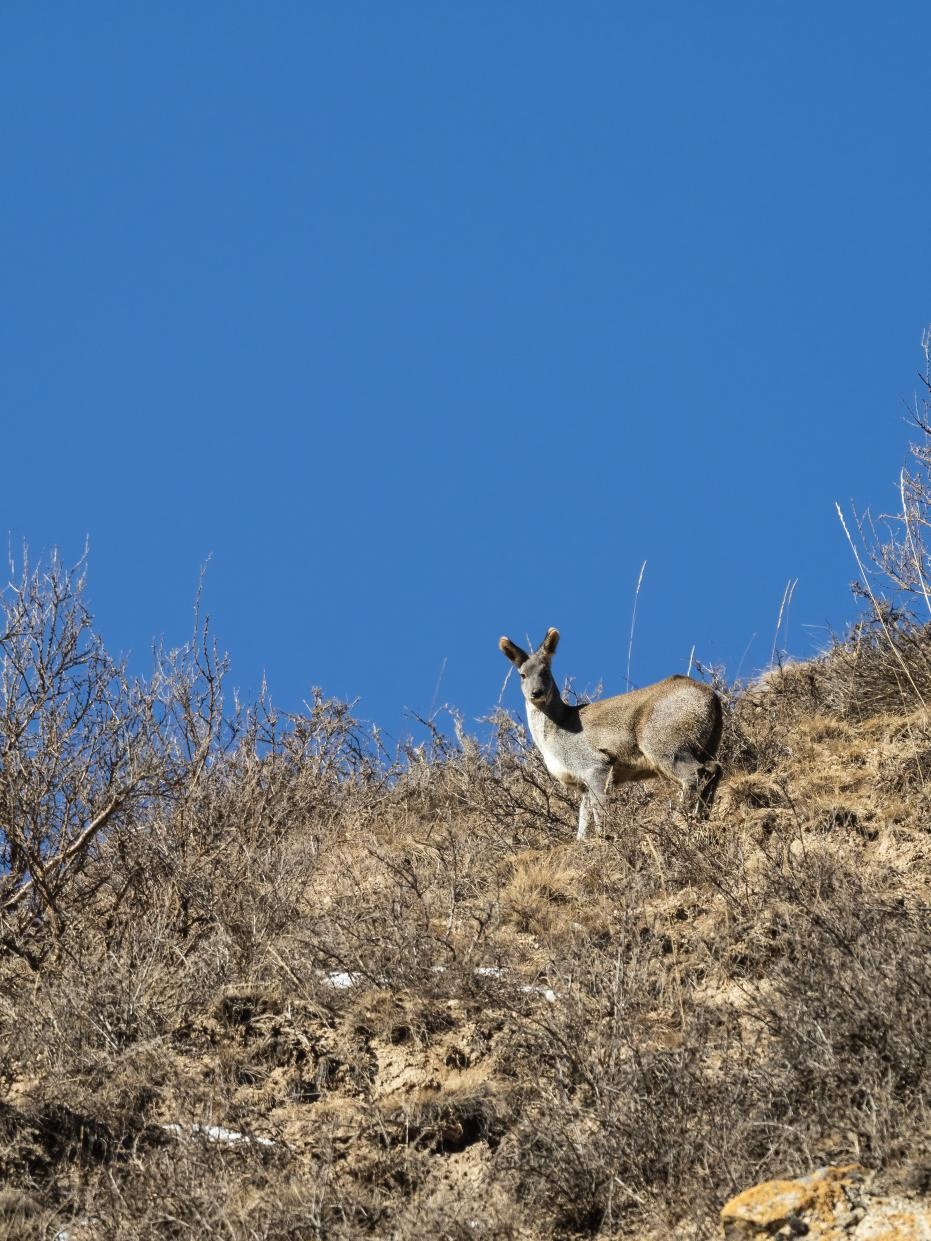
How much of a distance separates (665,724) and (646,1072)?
16.7ft

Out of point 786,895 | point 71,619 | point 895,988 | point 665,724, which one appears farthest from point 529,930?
point 71,619

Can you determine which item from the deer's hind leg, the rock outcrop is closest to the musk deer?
the deer's hind leg

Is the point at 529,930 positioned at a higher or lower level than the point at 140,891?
lower

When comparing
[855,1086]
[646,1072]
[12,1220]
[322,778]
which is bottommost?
[855,1086]

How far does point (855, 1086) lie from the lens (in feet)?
21.4

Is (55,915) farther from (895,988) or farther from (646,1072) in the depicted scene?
(895,988)

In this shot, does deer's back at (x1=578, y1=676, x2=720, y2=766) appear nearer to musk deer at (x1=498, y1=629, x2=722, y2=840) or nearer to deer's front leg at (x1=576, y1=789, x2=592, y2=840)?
musk deer at (x1=498, y1=629, x2=722, y2=840)

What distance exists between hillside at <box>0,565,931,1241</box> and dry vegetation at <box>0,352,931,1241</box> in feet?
0.07

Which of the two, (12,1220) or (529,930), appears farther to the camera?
(529,930)

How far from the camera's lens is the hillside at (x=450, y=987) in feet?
22.4

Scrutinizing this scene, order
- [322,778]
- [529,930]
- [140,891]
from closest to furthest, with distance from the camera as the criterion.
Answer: [529,930]
[140,891]
[322,778]

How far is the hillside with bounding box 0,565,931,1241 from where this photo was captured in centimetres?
682

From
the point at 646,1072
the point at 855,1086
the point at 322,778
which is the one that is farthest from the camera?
the point at 322,778

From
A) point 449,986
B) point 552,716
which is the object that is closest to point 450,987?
point 449,986
